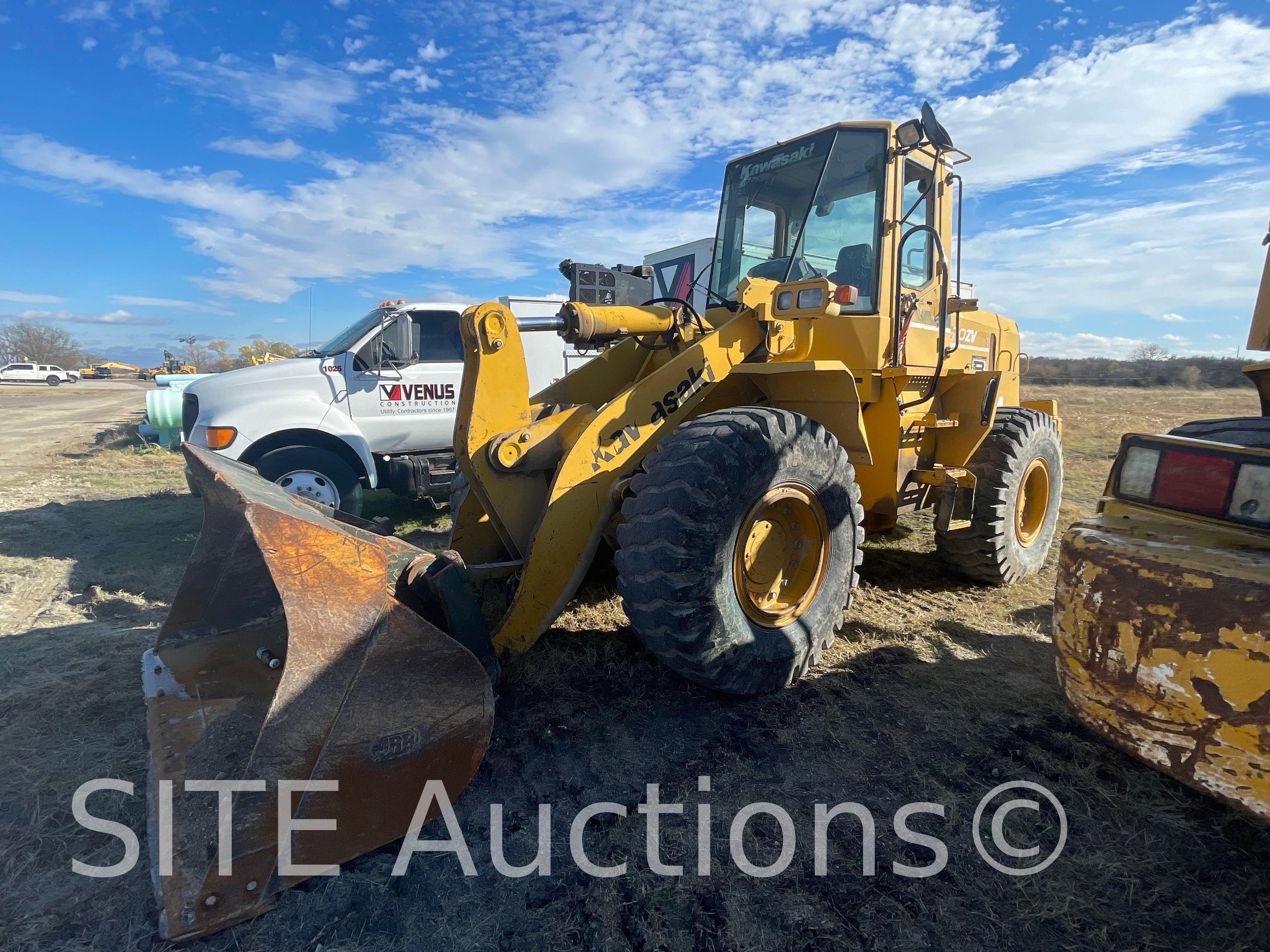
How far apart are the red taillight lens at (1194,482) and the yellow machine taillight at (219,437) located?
647 cm

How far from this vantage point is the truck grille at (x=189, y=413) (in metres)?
6.27

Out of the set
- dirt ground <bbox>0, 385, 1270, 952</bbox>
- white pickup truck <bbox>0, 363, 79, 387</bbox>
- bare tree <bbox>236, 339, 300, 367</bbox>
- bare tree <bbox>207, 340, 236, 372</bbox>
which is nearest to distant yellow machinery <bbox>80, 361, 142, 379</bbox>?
white pickup truck <bbox>0, 363, 79, 387</bbox>

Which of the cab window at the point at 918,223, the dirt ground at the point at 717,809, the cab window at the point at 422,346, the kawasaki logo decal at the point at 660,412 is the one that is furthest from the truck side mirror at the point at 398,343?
the cab window at the point at 918,223

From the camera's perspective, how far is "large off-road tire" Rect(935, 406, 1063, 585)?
16.0 ft

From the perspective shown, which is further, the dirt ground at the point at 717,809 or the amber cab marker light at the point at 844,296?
the amber cab marker light at the point at 844,296

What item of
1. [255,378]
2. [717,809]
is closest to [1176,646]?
[717,809]

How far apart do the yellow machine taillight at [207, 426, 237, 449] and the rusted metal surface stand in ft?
20.6

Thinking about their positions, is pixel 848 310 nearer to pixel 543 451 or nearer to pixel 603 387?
pixel 603 387

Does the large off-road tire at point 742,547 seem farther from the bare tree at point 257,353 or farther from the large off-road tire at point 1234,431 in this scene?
the bare tree at point 257,353

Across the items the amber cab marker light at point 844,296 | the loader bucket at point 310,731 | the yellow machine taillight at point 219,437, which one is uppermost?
the amber cab marker light at point 844,296

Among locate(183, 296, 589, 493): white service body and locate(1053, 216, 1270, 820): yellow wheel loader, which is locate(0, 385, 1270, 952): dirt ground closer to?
locate(1053, 216, 1270, 820): yellow wheel loader

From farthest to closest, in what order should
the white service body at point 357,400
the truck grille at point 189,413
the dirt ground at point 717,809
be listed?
1. the truck grille at point 189,413
2. the white service body at point 357,400
3. the dirt ground at point 717,809

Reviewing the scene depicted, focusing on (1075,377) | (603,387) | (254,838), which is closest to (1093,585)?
(254,838)

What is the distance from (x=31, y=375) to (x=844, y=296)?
66163mm
